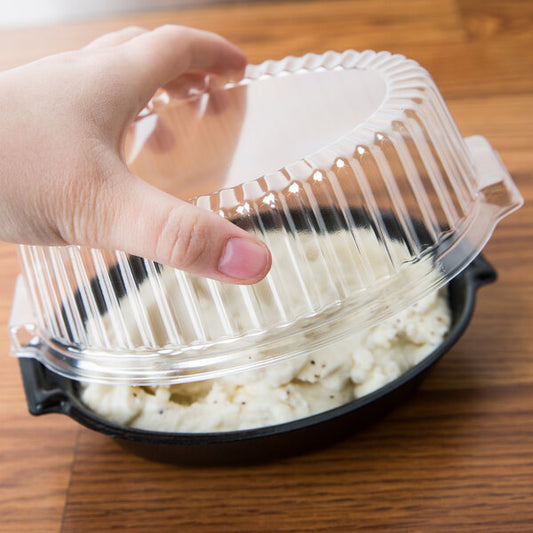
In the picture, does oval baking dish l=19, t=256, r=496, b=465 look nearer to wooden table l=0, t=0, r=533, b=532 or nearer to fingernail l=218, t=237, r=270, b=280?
wooden table l=0, t=0, r=533, b=532

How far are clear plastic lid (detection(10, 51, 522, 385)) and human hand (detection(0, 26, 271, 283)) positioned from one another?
80mm

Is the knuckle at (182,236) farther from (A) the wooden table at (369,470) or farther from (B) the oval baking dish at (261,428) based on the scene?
(A) the wooden table at (369,470)

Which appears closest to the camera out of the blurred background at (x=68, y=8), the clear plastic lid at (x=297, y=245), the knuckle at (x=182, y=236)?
the knuckle at (x=182, y=236)

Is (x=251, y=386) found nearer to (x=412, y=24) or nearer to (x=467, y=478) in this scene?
(x=467, y=478)

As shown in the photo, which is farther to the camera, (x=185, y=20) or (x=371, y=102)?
(x=185, y=20)

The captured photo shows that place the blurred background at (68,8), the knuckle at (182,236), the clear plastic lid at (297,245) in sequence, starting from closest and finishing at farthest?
the knuckle at (182,236) < the clear plastic lid at (297,245) < the blurred background at (68,8)

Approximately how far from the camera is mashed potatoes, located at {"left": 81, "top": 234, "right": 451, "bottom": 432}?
0.62 meters

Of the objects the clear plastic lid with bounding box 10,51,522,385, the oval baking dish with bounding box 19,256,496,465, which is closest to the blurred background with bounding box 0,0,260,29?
the clear plastic lid with bounding box 10,51,522,385

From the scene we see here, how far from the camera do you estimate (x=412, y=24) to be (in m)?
1.22

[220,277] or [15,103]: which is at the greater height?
[15,103]

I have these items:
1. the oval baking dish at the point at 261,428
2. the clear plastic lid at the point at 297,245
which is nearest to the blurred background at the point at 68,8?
the clear plastic lid at the point at 297,245

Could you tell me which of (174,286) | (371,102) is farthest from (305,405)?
(371,102)

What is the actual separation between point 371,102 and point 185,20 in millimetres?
747

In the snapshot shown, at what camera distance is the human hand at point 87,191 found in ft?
1.58
